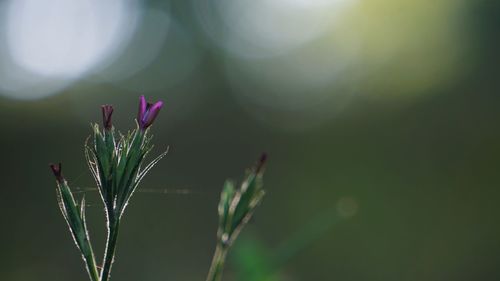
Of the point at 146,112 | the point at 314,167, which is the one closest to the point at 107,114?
the point at 146,112

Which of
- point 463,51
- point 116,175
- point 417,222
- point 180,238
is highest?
point 463,51

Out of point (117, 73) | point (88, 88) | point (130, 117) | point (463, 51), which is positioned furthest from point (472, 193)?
point (117, 73)

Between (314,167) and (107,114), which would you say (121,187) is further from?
(314,167)

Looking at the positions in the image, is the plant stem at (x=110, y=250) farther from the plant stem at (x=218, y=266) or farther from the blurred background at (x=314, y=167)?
the blurred background at (x=314, y=167)

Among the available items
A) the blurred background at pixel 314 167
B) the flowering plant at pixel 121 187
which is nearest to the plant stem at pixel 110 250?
the flowering plant at pixel 121 187

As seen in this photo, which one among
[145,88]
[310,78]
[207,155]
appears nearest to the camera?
[207,155]

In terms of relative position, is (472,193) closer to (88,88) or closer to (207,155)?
(207,155)
